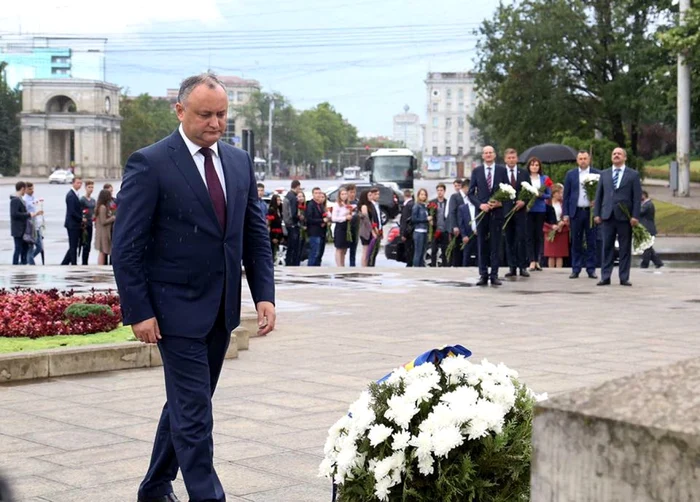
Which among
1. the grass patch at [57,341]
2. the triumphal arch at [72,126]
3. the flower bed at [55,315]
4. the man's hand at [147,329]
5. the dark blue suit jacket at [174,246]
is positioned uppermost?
the triumphal arch at [72,126]

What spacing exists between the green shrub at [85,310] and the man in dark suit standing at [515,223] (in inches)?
315

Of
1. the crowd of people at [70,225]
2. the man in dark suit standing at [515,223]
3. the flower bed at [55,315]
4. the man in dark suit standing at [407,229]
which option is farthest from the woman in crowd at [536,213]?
the flower bed at [55,315]

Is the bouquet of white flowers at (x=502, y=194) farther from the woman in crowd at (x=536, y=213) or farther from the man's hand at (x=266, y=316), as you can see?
the man's hand at (x=266, y=316)

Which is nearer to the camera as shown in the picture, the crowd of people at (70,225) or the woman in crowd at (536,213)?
the woman in crowd at (536,213)

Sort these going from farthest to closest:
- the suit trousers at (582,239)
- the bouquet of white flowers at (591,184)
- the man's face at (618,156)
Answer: the suit trousers at (582,239), the bouquet of white flowers at (591,184), the man's face at (618,156)

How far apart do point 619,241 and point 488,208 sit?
2.00m

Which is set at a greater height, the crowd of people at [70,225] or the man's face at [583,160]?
the man's face at [583,160]

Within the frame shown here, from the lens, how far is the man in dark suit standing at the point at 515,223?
1770cm

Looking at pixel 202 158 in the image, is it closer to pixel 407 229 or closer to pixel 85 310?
pixel 85 310

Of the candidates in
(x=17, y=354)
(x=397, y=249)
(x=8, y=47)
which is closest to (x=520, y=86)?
(x=397, y=249)

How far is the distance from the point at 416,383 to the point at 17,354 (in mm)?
5528

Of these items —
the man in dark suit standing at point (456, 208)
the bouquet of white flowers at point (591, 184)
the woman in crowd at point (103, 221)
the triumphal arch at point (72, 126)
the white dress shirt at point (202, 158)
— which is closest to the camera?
the white dress shirt at point (202, 158)

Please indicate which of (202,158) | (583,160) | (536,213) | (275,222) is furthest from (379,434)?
(275,222)

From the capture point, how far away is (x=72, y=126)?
132m
